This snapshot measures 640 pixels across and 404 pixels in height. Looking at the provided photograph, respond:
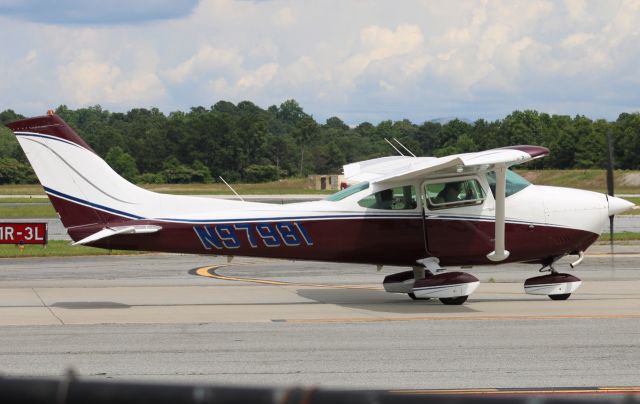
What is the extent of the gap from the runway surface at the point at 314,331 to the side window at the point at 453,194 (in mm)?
1673

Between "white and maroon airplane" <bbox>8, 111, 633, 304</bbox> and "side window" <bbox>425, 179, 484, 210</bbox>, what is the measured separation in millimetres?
16

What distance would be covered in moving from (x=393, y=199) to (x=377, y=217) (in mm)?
394

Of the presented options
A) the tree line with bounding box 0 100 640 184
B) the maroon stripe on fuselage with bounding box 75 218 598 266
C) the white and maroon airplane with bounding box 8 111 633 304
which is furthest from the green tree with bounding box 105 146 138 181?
the maroon stripe on fuselage with bounding box 75 218 598 266

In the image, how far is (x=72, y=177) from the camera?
14.9m

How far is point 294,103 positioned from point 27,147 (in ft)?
596

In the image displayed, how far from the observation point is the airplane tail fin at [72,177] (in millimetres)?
14758

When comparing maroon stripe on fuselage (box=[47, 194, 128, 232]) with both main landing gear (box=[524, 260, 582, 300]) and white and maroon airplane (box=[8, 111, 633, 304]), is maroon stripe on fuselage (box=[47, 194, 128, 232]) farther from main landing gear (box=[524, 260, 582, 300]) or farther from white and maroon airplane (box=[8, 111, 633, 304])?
main landing gear (box=[524, 260, 582, 300])

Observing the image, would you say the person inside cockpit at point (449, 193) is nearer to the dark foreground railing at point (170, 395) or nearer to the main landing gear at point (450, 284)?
the main landing gear at point (450, 284)

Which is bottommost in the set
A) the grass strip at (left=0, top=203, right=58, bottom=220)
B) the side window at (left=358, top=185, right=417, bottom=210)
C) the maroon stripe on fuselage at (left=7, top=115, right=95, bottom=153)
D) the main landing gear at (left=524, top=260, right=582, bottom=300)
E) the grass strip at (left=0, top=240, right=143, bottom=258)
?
the grass strip at (left=0, top=203, right=58, bottom=220)

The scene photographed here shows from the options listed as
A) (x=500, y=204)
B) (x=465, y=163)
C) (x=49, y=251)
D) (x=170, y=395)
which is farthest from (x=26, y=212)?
(x=170, y=395)

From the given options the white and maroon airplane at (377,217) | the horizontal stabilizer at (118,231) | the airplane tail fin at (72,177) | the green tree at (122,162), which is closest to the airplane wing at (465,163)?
the white and maroon airplane at (377,217)

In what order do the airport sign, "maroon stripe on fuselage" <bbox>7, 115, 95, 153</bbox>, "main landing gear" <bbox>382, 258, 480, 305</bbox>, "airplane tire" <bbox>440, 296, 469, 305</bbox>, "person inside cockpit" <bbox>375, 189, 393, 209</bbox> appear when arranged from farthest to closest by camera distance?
1. the airport sign
2. "person inside cockpit" <bbox>375, 189, 393, 209</bbox>
3. "airplane tire" <bbox>440, 296, 469, 305</bbox>
4. "main landing gear" <bbox>382, 258, 480, 305</bbox>
5. "maroon stripe on fuselage" <bbox>7, 115, 95, 153</bbox>

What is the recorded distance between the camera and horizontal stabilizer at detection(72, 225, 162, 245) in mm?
14406

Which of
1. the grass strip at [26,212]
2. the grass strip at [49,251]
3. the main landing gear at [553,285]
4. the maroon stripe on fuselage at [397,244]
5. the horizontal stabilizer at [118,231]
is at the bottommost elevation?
the grass strip at [26,212]
